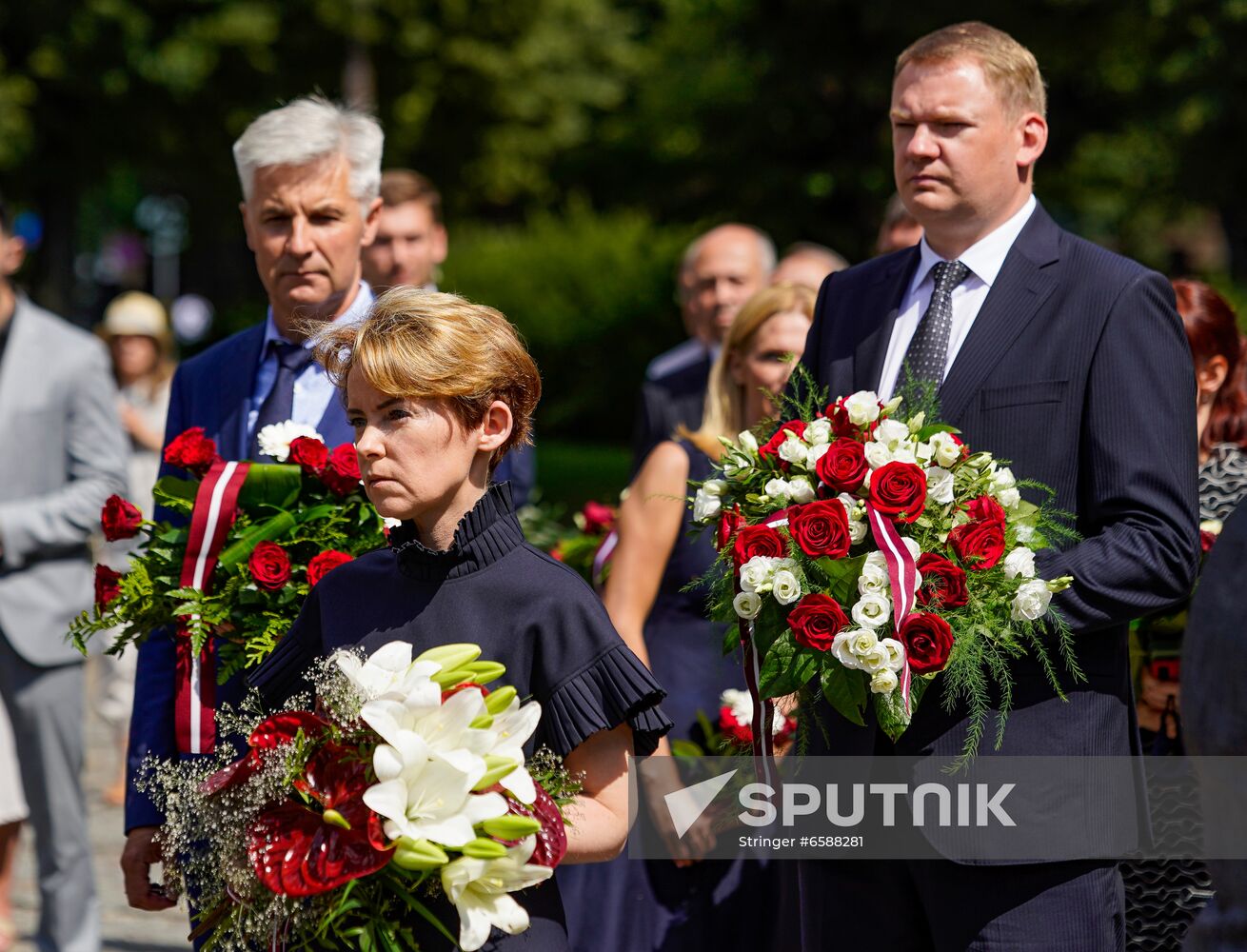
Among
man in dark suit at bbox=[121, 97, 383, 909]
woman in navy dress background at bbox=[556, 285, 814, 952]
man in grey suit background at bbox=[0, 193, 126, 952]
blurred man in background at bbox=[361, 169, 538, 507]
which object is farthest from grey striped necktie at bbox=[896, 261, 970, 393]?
blurred man in background at bbox=[361, 169, 538, 507]

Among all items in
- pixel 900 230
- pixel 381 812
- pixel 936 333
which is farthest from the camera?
pixel 900 230

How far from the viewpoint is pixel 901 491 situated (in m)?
3.11

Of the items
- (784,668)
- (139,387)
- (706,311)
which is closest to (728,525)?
(784,668)

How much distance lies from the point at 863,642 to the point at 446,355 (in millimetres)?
938

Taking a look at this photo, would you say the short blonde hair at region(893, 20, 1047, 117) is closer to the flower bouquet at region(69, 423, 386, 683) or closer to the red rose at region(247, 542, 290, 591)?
the flower bouquet at region(69, 423, 386, 683)

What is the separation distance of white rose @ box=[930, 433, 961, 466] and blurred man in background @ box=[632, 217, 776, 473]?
4.18 meters

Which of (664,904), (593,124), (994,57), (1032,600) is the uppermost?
(593,124)

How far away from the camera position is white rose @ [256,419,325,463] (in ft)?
12.2

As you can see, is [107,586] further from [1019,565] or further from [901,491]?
[1019,565]

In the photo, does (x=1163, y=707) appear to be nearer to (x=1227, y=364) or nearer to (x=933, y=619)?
(x=1227, y=364)

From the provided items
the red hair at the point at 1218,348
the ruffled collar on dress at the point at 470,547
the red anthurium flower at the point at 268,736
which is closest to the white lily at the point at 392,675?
the red anthurium flower at the point at 268,736

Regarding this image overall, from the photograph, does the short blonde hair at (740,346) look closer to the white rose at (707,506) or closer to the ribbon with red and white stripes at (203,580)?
the white rose at (707,506)

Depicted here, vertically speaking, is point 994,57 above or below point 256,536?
above

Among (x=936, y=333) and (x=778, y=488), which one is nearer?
(x=778, y=488)
